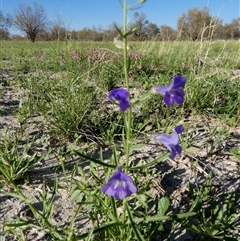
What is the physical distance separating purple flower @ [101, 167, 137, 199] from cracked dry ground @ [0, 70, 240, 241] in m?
0.62

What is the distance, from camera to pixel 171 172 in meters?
1.85

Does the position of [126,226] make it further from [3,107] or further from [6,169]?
[3,107]

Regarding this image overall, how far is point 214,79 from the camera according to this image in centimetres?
317

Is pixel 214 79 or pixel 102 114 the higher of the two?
pixel 214 79

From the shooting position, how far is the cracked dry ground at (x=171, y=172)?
1.51 m

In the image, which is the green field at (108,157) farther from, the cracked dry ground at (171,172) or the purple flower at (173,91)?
the purple flower at (173,91)

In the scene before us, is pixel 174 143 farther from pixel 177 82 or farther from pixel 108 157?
pixel 108 157

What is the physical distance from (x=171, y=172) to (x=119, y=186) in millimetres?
1005

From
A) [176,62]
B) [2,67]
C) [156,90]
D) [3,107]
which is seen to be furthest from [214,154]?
[2,67]

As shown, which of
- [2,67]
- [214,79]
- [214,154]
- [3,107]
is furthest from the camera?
[2,67]

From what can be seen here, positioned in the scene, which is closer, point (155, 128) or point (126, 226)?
point (126, 226)

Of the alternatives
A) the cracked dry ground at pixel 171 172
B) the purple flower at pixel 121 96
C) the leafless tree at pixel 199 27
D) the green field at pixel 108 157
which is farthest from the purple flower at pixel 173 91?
the leafless tree at pixel 199 27

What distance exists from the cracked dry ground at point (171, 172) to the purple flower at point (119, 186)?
0.62m

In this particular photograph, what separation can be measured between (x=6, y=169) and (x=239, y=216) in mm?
1326
